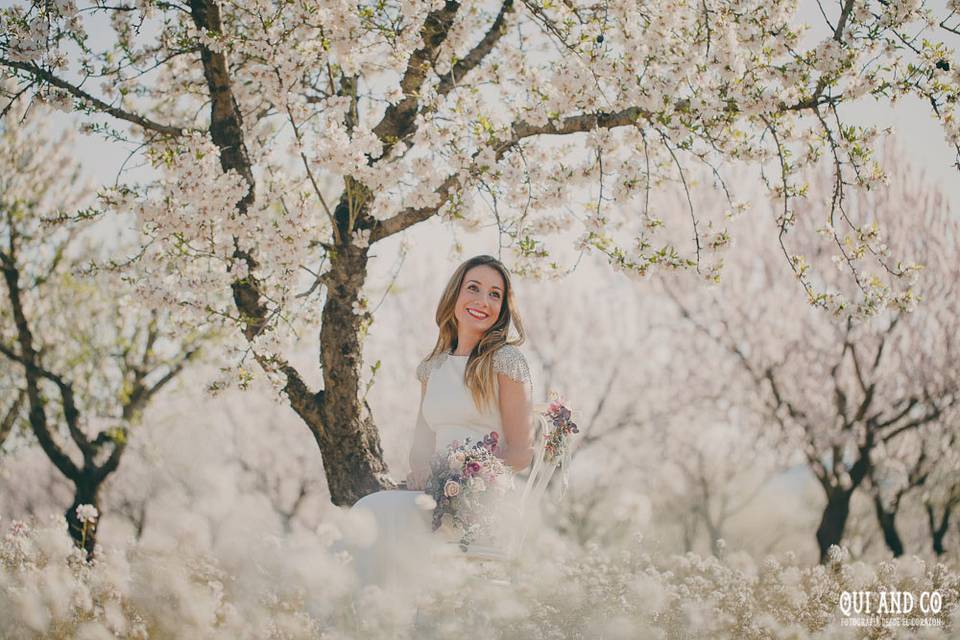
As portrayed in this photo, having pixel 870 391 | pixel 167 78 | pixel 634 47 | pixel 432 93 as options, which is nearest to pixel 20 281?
pixel 167 78

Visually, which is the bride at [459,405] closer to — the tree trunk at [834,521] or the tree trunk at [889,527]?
the tree trunk at [834,521]

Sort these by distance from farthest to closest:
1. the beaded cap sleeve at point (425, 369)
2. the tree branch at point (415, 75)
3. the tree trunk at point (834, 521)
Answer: the tree trunk at point (834, 521), the tree branch at point (415, 75), the beaded cap sleeve at point (425, 369)

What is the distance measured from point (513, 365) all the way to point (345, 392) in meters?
1.38

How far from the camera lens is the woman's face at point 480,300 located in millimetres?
4477

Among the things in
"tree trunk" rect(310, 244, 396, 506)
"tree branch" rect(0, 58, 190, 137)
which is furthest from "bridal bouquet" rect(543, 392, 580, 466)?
"tree branch" rect(0, 58, 190, 137)

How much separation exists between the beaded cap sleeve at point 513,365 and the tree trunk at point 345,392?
1.22m

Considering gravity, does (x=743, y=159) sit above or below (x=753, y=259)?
below

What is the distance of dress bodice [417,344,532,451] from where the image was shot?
4.14 meters

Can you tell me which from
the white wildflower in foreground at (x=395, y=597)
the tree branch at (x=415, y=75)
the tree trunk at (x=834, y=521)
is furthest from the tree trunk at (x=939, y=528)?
the tree branch at (x=415, y=75)

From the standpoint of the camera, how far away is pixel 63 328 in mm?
12062

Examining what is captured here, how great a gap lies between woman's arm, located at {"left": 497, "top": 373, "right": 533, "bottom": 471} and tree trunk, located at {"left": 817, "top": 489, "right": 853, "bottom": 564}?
22.3 feet

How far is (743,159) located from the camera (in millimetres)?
4801

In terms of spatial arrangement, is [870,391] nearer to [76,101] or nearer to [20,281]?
[76,101]

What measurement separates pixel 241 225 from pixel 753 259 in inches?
333
